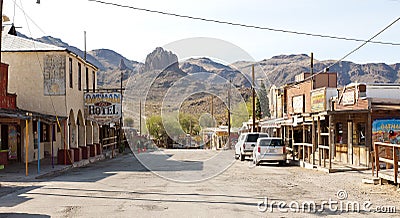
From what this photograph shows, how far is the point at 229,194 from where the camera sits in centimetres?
1546

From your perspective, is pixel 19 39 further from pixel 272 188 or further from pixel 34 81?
pixel 272 188

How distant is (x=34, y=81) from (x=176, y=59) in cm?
1675

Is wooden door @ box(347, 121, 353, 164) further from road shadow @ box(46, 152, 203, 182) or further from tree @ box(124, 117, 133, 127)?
tree @ box(124, 117, 133, 127)

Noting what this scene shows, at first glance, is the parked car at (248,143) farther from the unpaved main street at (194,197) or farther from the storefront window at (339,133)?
the unpaved main street at (194,197)

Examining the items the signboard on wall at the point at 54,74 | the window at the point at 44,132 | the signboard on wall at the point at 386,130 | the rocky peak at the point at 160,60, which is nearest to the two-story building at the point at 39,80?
the signboard on wall at the point at 54,74

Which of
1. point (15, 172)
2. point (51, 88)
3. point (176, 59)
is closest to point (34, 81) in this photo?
point (51, 88)

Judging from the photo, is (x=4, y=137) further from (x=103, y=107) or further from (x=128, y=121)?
(x=128, y=121)

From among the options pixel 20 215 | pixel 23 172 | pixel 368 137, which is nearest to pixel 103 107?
pixel 23 172

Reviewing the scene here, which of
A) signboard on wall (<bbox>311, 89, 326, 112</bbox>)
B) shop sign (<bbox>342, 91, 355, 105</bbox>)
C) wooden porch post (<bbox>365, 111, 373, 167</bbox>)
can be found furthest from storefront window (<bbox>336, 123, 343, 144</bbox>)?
wooden porch post (<bbox>365, 111, 373, 167</bbox>)

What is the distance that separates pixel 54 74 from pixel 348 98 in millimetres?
16893

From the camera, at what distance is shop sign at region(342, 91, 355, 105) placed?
27234 millimetres

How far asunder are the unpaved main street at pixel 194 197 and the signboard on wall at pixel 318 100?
10.7m

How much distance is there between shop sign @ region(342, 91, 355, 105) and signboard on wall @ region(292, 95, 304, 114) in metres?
8.86

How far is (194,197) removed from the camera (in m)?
14.8
